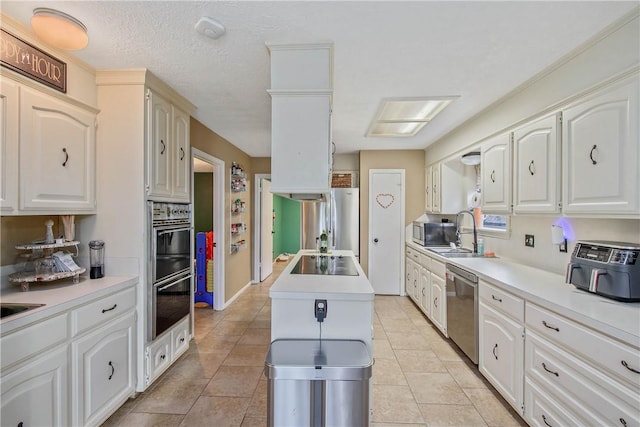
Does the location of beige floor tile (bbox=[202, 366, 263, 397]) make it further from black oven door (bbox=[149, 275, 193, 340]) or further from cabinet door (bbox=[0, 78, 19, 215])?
cabinet door (bbox=[0, 78, 19, 215])

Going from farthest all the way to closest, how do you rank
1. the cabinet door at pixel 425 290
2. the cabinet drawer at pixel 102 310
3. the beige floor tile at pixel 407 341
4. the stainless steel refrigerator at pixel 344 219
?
1. the stainless steel refrigerator at pixel 344 219
2. the cabinet door at pixel 425 290
3. the beige floor tile at pixel 407 341
4. the cabinet drawer at pixel 102 310

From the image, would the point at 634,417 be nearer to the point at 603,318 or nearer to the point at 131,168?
the point at 603,318

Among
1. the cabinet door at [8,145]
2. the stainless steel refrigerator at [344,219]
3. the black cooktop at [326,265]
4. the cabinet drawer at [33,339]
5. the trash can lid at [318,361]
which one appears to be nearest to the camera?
the cabinet drawer at [33,339]

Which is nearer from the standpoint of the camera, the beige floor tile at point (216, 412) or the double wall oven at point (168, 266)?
the beige floor tile at point (216, 412)

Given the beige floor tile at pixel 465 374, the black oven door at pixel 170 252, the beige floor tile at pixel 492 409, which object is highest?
the black oven door at pixel 170 252

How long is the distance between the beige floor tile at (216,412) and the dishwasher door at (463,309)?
1922 mm

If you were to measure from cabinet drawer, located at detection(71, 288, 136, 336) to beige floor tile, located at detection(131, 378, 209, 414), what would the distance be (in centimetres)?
70

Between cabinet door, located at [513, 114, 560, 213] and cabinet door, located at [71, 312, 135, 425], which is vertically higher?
cabinet door, located at [513, 114, 560, 213]

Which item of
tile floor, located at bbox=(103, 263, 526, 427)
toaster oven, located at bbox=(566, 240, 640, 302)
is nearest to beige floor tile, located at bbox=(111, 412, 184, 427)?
tile floor, located at bbox=(103, 263, 526, 427)

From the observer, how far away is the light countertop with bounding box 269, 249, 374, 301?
172 centimetres

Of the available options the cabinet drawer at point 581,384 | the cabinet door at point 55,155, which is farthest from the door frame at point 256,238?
the cabinet drawer at point 581,384

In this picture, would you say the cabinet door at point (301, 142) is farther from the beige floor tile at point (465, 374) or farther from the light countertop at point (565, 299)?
the beige floor tile at point (465, 374)

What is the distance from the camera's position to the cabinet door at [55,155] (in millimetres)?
1629

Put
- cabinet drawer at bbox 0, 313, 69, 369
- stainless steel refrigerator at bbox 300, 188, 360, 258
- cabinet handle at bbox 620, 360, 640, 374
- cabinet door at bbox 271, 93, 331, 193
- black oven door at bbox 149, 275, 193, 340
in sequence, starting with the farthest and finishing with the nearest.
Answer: stainless steel refrigerator at bbox 300, 188, 360, 258 < black oven door at bbox 149, 275, 193, 340 < cabinet door at bbox 271, 93, 331, 193 < cabinet drawer at bbox 0, 313, 69, 369 < cabinet handle at bbox 620, 360, 640, 374
